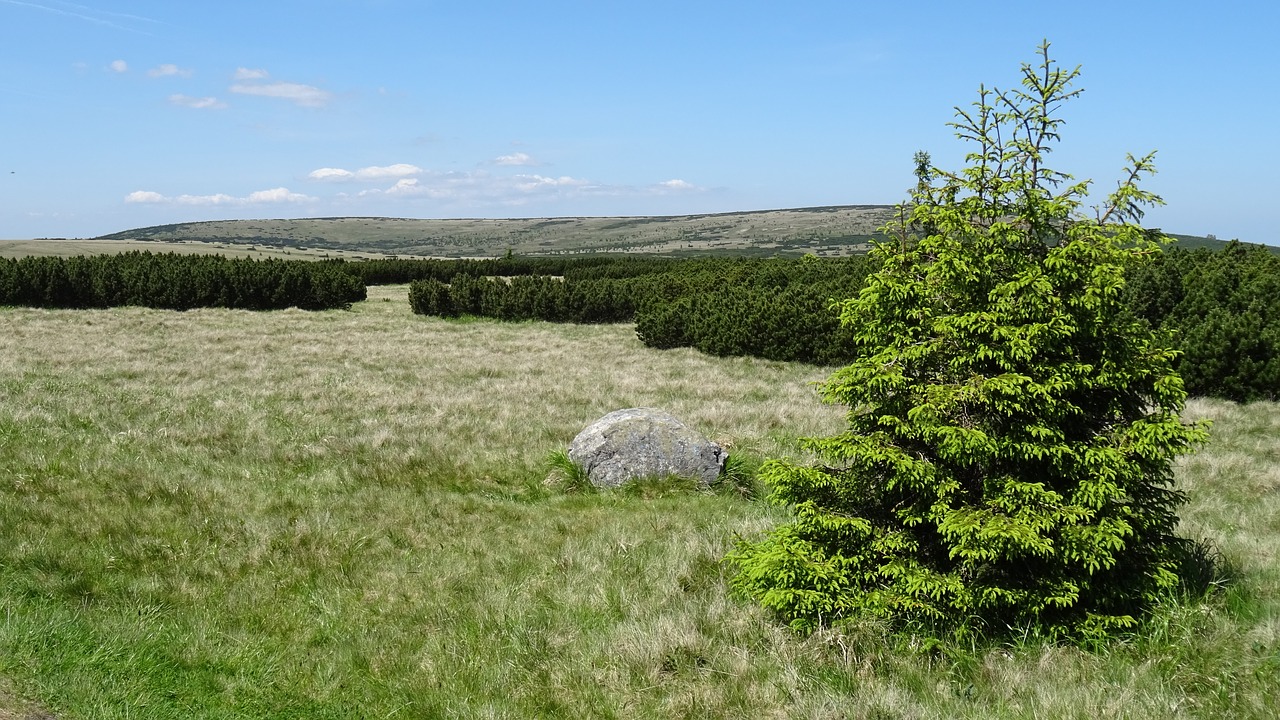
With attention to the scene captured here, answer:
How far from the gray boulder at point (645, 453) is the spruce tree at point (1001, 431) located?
13.2 ft

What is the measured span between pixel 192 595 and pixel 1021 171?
6683 mm

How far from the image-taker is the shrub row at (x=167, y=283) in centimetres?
3372

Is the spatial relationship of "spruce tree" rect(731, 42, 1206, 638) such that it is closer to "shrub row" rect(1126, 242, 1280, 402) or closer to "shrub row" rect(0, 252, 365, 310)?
"shrub row" rect(1126, 242, 1280, 402)

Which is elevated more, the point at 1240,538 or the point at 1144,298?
the point at 1144,298

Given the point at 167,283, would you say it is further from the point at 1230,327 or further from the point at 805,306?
the point at 1230,327

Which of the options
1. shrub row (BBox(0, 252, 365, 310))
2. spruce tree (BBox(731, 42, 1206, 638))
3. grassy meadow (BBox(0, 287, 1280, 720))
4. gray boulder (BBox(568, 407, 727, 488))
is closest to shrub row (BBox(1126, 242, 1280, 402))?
grassy meadow (BBox(0, 287, 1280, 720))

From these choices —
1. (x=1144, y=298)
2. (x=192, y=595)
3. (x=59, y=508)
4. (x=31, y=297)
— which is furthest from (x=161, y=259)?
Result: (x=1144, y=298)

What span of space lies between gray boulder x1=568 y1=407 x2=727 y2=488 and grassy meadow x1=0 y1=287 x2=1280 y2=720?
1.16 ft

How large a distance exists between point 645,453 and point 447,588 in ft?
12.0

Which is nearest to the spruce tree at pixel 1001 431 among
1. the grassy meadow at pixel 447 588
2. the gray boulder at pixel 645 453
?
the grassy meadow at pixel 447 588

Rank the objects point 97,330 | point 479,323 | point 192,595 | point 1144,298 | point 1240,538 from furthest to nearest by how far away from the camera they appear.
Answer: point 479,323 < point 97,330 < point 1144,298 < point 1240,538 < point 192,595

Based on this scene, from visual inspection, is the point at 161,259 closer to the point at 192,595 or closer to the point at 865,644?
the point at 192,595

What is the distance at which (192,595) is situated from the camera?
580 centimetres

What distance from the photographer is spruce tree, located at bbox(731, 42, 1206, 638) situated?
15.0 feet
